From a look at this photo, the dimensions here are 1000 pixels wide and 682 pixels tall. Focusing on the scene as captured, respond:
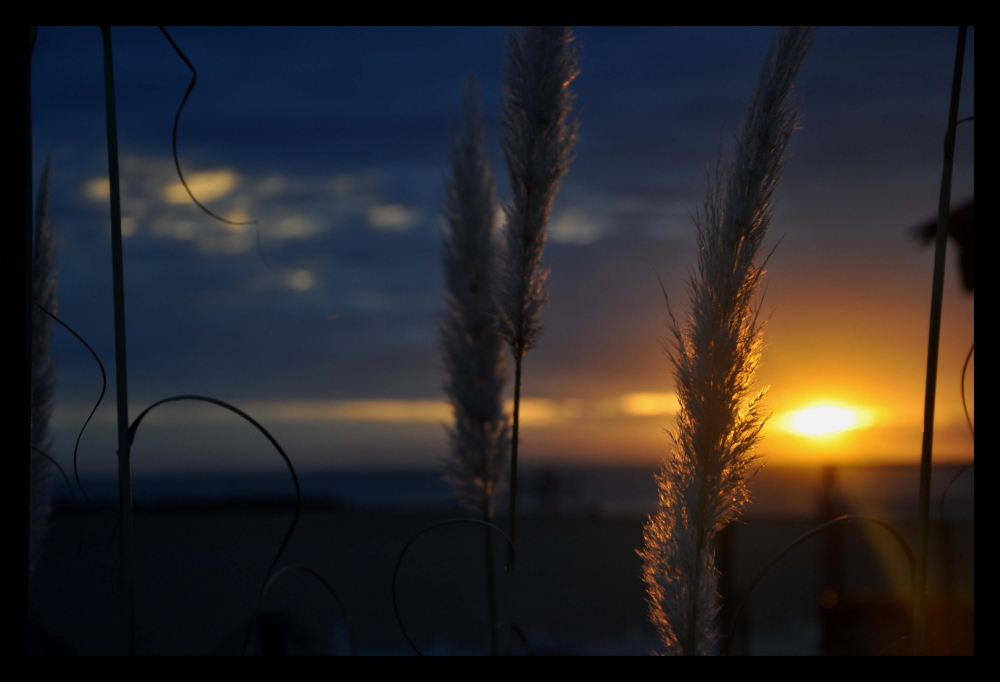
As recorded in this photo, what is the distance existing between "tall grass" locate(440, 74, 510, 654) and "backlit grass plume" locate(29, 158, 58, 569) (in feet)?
2.18

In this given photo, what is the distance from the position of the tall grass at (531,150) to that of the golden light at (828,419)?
0.49 m

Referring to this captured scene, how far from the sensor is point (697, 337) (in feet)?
2.36

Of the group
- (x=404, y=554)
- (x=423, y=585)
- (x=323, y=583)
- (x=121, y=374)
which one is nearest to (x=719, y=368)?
(x=404, y=554)

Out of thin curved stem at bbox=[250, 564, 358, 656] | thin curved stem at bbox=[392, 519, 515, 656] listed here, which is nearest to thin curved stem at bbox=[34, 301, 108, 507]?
thin curved stem at bbox=[250, 564, 358, 656]

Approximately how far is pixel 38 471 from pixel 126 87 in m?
0.68

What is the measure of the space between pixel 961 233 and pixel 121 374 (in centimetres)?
176

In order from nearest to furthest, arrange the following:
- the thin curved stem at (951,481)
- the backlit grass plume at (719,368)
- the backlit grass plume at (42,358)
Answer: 1. the backlit grass plume at (719,368)
2. the thin curved stem at (951,481)
3. the backlit grass plume at (42,358)

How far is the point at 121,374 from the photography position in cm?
74

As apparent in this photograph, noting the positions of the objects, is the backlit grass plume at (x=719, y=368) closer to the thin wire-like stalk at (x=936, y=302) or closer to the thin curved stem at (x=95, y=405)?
the thin wire-like stalk at (x=936, y=302)

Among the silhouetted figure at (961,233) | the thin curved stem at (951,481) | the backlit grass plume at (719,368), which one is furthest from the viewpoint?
the silhouetted figure at (961,233)

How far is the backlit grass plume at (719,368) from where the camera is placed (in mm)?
695

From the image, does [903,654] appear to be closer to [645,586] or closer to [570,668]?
[645,586]

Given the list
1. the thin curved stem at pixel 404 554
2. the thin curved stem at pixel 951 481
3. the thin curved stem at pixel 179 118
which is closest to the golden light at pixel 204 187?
the thin curved stem at pixel 179 118
